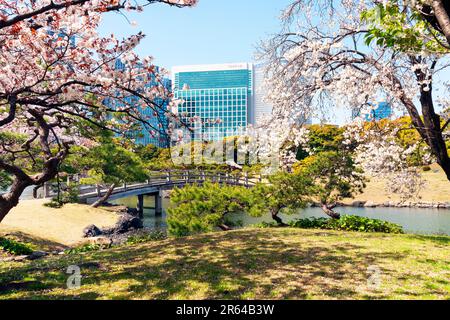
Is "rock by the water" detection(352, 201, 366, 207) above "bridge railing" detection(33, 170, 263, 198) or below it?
below

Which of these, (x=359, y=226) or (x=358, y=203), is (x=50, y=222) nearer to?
(x=359, y=226)

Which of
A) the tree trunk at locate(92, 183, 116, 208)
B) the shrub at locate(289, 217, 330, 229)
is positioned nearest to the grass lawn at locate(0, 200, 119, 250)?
the tree trunk at locate(92, 183, 116, 208)

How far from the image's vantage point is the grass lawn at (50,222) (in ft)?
46.0

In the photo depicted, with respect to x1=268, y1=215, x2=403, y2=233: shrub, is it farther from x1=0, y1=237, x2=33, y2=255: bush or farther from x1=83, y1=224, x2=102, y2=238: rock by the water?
x1=83, y1=224, x2=102, y2=238: rock by the water

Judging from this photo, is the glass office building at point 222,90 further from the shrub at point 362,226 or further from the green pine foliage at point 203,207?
the shrub at point 362,226

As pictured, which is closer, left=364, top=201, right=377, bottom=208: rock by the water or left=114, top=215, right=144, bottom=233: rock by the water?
left=114, top=215, right=144, bottom=233: rock by the water

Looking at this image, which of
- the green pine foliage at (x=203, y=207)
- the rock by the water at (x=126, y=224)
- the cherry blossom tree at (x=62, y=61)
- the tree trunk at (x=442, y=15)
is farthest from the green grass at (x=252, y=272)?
the rock by the water at (x=126, y=224)

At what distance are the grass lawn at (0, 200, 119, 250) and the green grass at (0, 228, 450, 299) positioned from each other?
6.84 metres

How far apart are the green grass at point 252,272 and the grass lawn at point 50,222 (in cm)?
684

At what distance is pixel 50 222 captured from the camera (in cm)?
1622

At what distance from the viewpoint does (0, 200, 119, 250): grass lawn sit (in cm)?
1401

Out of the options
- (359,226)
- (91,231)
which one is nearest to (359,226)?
(359,226)

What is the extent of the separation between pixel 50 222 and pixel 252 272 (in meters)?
13.8
